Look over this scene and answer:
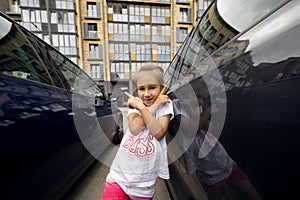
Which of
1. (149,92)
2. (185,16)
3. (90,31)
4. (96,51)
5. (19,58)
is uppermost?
(185,16)

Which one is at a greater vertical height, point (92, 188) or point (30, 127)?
point (30, 127)

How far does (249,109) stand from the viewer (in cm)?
44

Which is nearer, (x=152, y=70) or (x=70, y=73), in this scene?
(x=152, y=70)

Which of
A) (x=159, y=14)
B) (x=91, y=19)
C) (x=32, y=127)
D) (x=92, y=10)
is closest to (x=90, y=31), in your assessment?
(x=91, y=19)

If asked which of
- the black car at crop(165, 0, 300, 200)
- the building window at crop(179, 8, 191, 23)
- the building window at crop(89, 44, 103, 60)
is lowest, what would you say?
the black car at crop(165, 0, 300, 200)

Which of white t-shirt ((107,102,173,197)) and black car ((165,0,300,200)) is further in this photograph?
white t-shirt ((107,102,173,197))

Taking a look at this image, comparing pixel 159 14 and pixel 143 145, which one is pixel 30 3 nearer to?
pixel 159 14

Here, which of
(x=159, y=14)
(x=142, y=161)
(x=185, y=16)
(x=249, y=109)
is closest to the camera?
(x=249, y=109)

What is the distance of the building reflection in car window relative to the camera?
18.2 inches

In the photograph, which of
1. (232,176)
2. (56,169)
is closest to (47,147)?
(56,169)

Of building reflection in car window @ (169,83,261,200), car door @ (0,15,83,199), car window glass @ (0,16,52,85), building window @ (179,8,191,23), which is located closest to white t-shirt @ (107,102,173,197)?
building reflection in car window @ (169,83,261,200)

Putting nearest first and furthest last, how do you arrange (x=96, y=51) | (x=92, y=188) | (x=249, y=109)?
1. (x=249, y=109)
2. (x=92, y=188)
3. (x=96, y=51)

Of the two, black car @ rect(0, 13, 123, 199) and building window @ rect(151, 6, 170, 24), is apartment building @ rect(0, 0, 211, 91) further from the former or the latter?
black car @ rect(0, 13, 123, 199)

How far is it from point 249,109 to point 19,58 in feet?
3.97
